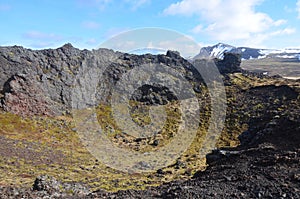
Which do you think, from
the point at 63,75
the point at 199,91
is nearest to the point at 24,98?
the point at 63,75

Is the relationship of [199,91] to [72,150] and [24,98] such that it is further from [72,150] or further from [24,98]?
[24,98]

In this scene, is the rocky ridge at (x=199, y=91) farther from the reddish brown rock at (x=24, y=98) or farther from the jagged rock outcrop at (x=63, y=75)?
the jagged rock outcrop at (x=63, y=75)

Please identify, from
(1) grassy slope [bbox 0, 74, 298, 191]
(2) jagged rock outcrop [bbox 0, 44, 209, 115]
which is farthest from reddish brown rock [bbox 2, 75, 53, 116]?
(1) grassy slope [bbox 0, 74, 298, 191]

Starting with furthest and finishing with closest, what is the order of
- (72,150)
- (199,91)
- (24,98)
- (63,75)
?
(199,91) → (63,75) → (24,98) → (72,150)

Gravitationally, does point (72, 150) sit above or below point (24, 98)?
below

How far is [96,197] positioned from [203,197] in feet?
28.7

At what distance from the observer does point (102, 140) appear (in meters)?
A: 68.2

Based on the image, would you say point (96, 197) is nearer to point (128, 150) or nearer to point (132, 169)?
point (132, 169)

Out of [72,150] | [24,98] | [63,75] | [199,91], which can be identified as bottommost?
[72,150]

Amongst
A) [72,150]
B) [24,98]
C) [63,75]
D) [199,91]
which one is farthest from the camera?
[199,91]

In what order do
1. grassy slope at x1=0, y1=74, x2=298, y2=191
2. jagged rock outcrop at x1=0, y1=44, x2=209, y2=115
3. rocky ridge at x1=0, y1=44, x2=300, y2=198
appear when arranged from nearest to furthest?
rocky ridge at x1=0, y1=44, x2=300, y2=198
grassy slope at x1=0, y1=74, x2=298, y2=191
jagged rock outcrop at x1=0, y1=44, x2=209, y2=115

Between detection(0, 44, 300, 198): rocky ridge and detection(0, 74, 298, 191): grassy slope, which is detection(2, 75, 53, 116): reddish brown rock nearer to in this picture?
detection(0, 44, 300, 198): rocky ridge

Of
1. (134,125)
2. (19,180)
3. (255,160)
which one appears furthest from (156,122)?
(255,160)

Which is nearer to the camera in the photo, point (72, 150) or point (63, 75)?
point (72, 150)
